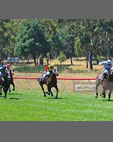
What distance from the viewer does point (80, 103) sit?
17688 millimetres

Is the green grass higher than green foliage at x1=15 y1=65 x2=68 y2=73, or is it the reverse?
green foliage at x1=15 y1=65 x2=68 y2=73

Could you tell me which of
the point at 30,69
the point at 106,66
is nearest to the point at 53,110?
the point at 106,66

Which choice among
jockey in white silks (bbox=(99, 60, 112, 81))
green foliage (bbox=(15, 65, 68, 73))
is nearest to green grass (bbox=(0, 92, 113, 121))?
jockey in white silks (bbox=(99, 60, 112, 81))

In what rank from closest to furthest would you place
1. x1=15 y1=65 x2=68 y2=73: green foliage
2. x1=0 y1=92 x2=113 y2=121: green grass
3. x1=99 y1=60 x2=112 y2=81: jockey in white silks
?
x1=0 y1=92 x2=113 y2=121: green grass
x1=99 y1=60 x2=112 y2=81: jockey in white silks
x1=15 y1=65 x2=68 y2=73: green foliage

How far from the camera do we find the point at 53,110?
601 inches

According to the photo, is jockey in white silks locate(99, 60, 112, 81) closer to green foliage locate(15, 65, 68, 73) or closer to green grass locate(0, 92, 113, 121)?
green grass locate(0, 92, 113, 121)

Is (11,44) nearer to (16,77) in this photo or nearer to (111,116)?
(16,77)

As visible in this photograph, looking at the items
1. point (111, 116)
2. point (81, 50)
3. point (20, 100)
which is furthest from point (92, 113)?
point (81, 50)

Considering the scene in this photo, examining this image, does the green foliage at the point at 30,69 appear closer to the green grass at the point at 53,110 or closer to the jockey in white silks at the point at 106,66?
the jockey in white silks at the point at 106,66

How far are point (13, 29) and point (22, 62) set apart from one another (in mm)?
10540

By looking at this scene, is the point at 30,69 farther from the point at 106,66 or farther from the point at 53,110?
the point at 53,110

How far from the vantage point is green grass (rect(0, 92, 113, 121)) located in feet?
44.2

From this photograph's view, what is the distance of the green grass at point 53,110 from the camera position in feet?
44.2

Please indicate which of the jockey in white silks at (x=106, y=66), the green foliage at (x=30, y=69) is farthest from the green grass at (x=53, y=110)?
the green foliage at (x=30, y=69)
